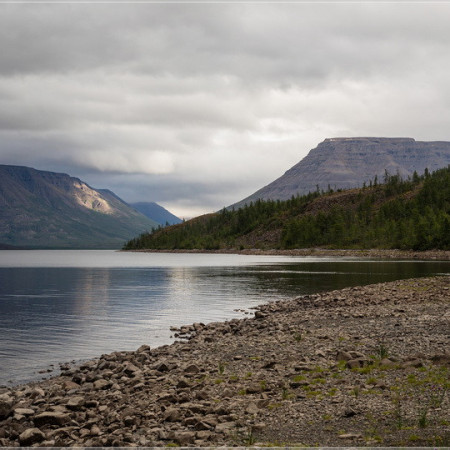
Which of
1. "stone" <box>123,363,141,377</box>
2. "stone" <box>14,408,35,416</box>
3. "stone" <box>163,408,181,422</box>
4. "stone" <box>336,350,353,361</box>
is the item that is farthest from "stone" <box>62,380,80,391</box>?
"stone" <box>336,350,353,361</box>

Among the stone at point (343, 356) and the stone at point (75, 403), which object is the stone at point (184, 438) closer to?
the stone at point (75, 403)

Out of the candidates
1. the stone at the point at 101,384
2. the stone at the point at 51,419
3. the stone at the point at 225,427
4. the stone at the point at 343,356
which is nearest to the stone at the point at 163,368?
the stone at the point at 101,384

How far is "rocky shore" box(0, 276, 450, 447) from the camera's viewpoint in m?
16.3

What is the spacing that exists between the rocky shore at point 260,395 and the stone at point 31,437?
34 millimetres

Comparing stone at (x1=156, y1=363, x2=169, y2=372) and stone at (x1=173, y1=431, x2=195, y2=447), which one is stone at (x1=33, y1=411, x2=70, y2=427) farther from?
stone at (x1=156, y1=363, x2=169, y2=372)

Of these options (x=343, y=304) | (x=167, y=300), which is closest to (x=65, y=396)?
(x=343, y=304)

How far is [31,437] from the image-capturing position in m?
18.0

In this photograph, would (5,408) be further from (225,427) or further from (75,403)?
(225,427)

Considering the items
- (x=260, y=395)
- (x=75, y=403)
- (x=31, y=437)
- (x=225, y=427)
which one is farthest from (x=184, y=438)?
(x=75, y=403)

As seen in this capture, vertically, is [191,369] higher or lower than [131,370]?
higher

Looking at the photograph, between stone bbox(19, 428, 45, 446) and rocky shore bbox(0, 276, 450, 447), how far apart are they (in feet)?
0.11

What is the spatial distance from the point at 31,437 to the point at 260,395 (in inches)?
335

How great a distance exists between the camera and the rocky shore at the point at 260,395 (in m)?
16.3

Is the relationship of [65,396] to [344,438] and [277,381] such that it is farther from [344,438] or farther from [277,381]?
[344,438]
